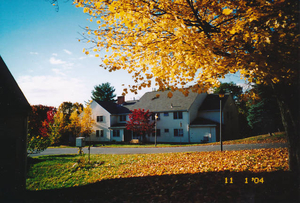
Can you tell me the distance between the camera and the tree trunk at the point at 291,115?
4.98 meters

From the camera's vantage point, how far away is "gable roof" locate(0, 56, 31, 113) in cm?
578

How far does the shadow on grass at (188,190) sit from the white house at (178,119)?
21.4 m

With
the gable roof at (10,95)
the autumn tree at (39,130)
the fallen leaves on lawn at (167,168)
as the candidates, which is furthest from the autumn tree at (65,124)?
the gable roof at (10,95)

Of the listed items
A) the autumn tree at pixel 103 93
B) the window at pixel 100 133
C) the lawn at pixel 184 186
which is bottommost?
the window at pixel 100 133

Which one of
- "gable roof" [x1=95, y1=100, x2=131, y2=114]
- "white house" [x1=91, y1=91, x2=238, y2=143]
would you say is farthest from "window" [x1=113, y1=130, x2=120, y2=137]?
"gable roof" [x1=95, y1=100, x2=131, y2=114]

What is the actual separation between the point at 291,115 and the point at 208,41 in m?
3.57

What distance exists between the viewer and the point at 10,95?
601 centimetres

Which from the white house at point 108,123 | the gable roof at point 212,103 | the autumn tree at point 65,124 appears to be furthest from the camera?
the white house at point 108,123

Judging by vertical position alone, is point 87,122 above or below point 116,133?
above

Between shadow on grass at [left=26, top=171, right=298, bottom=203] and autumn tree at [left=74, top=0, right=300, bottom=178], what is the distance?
1269 millimetres

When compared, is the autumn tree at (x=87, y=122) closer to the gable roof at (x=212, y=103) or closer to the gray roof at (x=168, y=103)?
the gray roof at (x=168, y=103)

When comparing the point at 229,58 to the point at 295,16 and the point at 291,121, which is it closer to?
the point at 295,16

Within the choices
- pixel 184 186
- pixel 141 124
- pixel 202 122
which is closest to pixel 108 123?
pixel 141 124
